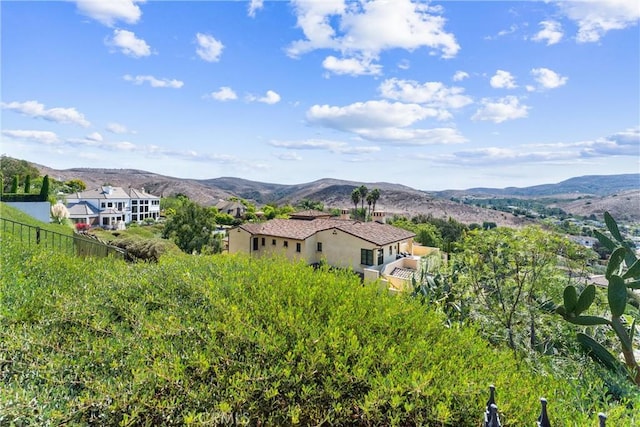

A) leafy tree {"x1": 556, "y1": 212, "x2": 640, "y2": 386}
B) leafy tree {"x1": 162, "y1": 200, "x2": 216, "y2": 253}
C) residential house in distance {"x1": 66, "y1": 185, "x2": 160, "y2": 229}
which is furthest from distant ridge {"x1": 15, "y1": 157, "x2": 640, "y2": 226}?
leafy tree {"x1": 556, "y1": 212, "x2": 640, "y2": 386}

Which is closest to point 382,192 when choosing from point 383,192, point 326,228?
point 383,192

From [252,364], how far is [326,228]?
22.5 meters

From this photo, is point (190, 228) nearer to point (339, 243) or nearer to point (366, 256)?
point (339, 243)

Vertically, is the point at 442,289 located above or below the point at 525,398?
below

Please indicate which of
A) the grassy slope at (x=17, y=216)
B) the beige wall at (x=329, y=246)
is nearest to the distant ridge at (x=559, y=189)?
the beige wall at (x=329, y=246)

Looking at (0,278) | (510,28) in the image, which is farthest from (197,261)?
(510,28)

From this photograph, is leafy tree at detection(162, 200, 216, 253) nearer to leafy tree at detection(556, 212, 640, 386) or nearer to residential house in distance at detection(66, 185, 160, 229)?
residential house in distance at detection(66, 185, 160, 229)

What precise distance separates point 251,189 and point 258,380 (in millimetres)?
148250

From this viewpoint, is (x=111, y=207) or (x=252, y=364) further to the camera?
(x=111, y=207)

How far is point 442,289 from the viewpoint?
6535mm

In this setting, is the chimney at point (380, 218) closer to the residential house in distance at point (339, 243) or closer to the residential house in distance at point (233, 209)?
the residential house in distance at point (339, 243)

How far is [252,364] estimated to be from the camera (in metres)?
2.29

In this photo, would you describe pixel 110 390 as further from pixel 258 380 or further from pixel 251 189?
pixel 251 189

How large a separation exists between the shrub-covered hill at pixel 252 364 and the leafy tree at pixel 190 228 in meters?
28.0
